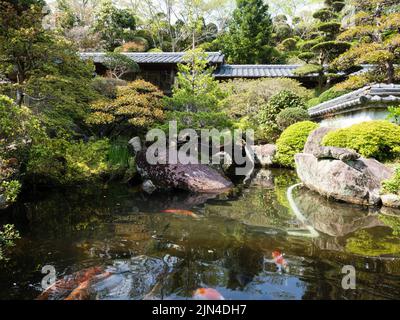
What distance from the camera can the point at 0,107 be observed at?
531 centimetres

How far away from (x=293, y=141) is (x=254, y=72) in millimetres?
9167

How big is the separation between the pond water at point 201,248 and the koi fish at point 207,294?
89 millimetres

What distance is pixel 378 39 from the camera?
12.0 meters

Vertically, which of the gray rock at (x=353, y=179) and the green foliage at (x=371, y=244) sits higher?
the gray rock at (x=353, y=179)

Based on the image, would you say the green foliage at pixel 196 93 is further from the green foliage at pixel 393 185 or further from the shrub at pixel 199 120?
the green foliage at pixel 393 185

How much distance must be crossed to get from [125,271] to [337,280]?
290cm

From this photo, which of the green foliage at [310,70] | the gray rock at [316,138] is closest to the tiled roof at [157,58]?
the green foliage at [310,70]

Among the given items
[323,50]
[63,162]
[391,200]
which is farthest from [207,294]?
[323,50]

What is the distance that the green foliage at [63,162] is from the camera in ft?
24.6

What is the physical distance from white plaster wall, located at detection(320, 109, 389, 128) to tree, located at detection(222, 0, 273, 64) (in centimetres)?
1463

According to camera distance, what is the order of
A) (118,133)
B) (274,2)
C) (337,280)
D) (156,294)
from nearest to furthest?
(156,294) → (337,280) → (118,133) → (274,2)

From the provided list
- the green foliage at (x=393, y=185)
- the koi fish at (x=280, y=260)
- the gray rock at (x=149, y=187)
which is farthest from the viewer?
the gray rock at (x=149, y=187)
